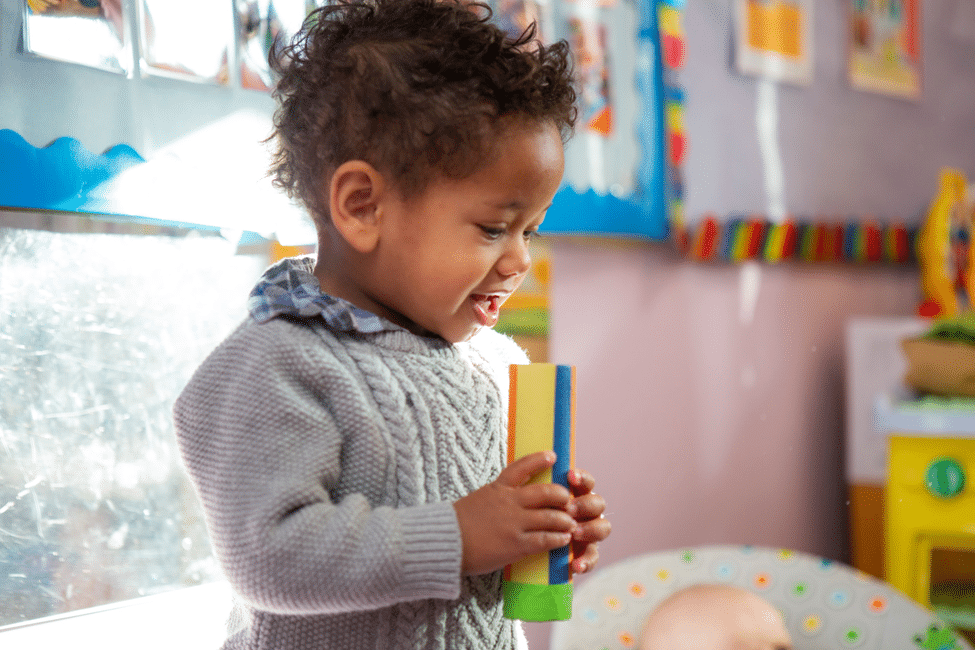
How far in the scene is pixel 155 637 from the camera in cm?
90

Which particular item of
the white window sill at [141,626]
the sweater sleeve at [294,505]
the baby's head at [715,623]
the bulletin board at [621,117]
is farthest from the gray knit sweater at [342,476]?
the bulletin board at [621,117]

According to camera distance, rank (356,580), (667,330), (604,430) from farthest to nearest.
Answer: (667,330)
(604,430)
(356,580)

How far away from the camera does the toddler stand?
0.56 meters

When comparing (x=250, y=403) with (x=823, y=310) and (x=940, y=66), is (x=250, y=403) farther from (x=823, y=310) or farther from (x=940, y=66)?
(x=940, y=66)

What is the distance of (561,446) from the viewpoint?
0.61 meters

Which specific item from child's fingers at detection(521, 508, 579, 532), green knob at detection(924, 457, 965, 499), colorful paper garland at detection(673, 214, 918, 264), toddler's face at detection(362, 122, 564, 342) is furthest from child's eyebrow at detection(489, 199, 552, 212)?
green knob at detection(924, 457, 965, 499)

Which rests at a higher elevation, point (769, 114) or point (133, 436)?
point (769, 114)

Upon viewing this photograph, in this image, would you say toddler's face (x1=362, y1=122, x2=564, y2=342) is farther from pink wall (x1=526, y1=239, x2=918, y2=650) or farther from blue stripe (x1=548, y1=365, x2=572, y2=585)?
pink wall (x1=526, y1=239, x2=918, y2=650)

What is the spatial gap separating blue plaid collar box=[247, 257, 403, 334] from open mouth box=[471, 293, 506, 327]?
0.06 m

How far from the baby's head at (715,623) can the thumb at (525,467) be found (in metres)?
0.51

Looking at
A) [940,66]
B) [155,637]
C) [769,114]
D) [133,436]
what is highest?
[940,66]

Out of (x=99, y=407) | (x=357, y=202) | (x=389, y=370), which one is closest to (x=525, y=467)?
(x=389, y=370)

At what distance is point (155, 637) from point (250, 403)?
1.51 ft

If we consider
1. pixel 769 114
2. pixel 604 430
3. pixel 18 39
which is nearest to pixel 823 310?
pixel 769 114
